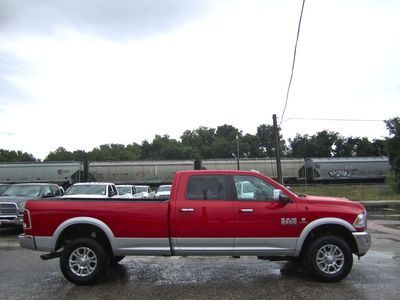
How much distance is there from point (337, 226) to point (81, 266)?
4.35 meters

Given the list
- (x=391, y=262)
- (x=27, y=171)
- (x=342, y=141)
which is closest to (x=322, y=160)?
(x=27, y=171)

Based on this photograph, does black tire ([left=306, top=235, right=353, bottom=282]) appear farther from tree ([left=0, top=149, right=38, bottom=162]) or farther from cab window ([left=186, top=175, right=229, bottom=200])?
tree ([left=0, top=149, right=38, bottom=162])

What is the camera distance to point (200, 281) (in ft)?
25.9

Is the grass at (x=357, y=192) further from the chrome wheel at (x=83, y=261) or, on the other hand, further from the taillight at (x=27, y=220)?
the taillight at (x=27, y=220)

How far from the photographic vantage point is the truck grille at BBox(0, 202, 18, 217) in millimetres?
15195

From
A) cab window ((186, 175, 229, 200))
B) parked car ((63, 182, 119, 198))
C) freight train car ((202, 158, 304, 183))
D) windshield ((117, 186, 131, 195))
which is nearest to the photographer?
cab window ((186, 175, 229, 200))

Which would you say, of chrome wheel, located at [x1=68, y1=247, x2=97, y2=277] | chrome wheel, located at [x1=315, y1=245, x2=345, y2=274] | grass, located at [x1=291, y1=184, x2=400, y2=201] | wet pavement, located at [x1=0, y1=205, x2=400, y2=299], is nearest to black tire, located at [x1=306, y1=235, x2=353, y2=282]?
chrome wheel, located at [x1=315, y1=245, x2=345, y2=274]

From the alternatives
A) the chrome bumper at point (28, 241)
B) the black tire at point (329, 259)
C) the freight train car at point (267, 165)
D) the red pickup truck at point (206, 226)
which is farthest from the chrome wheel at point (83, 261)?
the freight train car at point (267, 165)

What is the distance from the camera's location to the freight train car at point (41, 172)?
50.4 m

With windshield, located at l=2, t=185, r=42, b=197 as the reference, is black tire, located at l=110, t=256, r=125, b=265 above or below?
below

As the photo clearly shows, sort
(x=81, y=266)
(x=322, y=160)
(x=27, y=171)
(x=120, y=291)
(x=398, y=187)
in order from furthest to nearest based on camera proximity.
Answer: (x=322, y=160) → (x=27, y=171) → (x=398, y=187) → (x=81, y=266) → (x=120, y=291)

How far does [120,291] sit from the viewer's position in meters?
7.27

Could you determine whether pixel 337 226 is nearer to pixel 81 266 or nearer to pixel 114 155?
pixel 81 266

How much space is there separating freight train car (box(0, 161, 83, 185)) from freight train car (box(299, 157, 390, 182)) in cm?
2786
